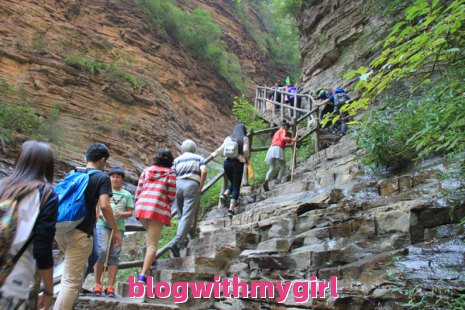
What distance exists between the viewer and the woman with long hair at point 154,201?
13.0 feet

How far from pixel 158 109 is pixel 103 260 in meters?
13.2

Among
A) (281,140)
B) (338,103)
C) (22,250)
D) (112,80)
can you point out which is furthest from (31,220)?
(112,80)

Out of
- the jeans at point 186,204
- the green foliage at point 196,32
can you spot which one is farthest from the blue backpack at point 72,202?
the green foliage at point 196,32

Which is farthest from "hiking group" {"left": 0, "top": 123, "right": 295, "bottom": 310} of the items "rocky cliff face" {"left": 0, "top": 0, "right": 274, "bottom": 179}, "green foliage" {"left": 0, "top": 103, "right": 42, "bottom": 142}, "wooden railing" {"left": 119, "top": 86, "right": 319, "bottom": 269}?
"green foliage" {"left": 0, "top": 103, "right": 42, "bottom": 142}

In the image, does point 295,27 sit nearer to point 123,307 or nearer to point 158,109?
point 158,109

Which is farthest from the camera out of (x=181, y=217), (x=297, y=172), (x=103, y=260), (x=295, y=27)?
(x=295, y=27)

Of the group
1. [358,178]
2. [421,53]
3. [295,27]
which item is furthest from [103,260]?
[295,27]

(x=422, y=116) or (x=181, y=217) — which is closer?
(x=181, y=217)

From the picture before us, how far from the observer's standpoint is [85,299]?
3377mm

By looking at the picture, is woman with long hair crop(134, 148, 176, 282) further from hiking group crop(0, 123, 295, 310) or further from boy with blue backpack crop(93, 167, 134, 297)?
boy with blue backpack crop(93, 167, 134, 297)

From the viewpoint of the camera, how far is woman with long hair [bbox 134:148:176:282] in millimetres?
3971

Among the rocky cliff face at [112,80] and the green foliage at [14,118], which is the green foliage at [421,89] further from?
the green foliage at [14,118]

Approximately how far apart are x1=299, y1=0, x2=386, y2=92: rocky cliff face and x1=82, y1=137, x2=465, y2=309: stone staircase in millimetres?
7964

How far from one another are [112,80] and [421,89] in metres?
11.7
